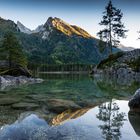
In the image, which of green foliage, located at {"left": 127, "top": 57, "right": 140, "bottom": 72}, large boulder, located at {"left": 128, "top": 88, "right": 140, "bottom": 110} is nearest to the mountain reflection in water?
large boulder, located at {"left": 128, "top": 88, "right": 140, "bottom": 110}

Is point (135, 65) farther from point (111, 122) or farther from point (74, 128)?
point (74, 128)

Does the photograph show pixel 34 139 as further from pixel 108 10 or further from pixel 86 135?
pixel 108 10

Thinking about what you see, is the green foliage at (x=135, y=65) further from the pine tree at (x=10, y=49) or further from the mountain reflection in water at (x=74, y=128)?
the mountain reflection in water at (x=74, y=128)

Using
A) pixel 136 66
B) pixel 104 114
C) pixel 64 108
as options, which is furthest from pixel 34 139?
pixel 136 66

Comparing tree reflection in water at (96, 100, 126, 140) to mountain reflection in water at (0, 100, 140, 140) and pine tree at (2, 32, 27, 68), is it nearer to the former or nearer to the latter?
mountain reflection in water at (0, 100, 140, 140)

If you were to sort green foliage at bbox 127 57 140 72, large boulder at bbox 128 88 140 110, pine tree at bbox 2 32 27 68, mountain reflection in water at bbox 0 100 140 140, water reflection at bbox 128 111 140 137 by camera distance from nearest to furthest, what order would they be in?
mountain reflection in water at bbox 0 100 140 140, water reflection at bbox 128 111 140 137, large boulder at bbox 128 88 140 110, green foliage at bbox 127 57 140 72, pine tree at bbox 2 32 27 68

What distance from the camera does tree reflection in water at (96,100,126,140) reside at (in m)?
8.87

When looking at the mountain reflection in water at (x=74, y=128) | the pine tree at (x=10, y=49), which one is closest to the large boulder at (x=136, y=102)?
the mountain reflection in water at (x=74, y=128)

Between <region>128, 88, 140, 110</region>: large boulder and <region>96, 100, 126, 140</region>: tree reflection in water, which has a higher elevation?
<region>128, 88, 140, 110</region>: large boulder

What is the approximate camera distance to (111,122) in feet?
36.3

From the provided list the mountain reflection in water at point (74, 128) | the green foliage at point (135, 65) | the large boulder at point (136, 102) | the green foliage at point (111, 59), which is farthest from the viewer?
the green foliage at point (111, 59)

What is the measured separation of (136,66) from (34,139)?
153 feet

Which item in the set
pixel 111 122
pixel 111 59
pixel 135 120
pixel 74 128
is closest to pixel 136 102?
pixel 135 120

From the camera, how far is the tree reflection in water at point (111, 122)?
349 inches
